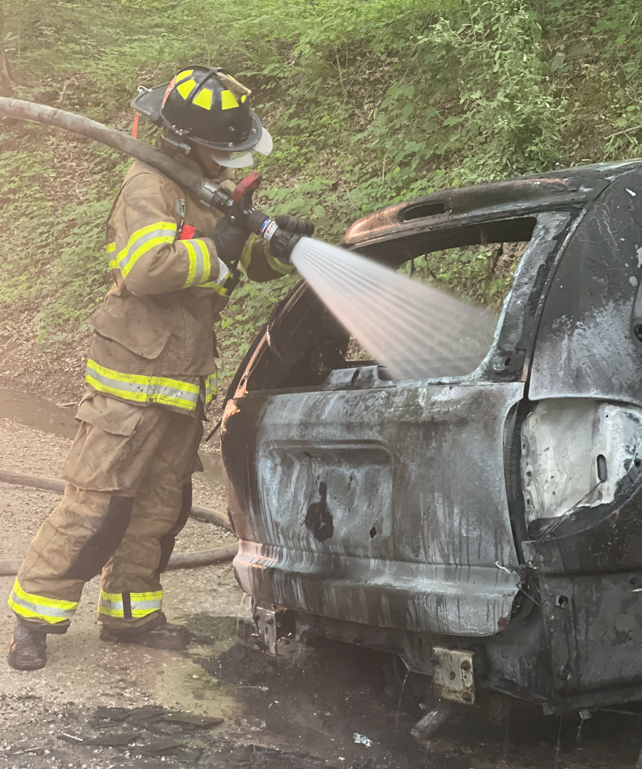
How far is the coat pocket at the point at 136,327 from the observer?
134 inches

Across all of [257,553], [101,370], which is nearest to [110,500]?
[101,370]

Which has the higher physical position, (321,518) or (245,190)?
(245,190)

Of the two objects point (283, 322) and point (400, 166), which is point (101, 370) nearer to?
point (283, 322)

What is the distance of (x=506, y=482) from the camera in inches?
84.1

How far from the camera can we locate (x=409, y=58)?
934cm

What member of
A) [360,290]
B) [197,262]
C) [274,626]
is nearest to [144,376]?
[197,262]

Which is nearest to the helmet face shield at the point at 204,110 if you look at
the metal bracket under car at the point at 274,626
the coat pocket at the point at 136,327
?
the coat pocket at the point at 136,327

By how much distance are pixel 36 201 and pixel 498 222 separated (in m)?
12.4

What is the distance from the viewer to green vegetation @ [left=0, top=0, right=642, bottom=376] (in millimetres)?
6910

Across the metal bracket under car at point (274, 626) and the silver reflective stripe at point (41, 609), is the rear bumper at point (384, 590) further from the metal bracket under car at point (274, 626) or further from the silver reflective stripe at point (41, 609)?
the silver reflective stripe at point (41, 609)

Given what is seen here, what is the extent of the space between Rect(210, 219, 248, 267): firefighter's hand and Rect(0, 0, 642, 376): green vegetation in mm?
1349

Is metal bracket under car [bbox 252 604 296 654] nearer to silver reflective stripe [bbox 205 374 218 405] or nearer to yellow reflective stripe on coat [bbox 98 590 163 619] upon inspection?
yellow reflective stripe on coat [bbox 98 590 163 619]

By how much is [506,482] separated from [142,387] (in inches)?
70.1

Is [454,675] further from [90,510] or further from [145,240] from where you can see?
[145,240]
